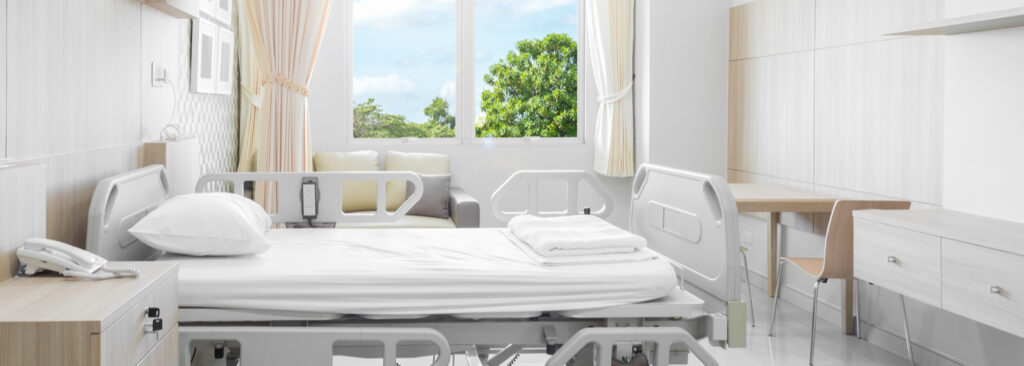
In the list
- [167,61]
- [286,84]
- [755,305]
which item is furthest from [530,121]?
[167,61]

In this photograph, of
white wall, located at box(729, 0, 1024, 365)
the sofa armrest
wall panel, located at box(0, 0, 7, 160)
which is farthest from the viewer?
the sofa armrest

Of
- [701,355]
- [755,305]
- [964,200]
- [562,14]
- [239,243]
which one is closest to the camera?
[701,355]

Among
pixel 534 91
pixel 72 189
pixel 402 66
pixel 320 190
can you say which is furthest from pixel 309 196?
pixel 534 91

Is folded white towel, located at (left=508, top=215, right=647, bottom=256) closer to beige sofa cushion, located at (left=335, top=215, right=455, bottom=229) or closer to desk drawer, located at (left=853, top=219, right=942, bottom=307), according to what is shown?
desk drawer, located at (left=853, top=219, right=942, bottom=307)

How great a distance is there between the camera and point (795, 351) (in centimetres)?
425

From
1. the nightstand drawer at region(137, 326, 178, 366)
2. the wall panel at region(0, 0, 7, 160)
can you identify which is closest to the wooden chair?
the nightstand drawer at region(137, 326, 178, 366)

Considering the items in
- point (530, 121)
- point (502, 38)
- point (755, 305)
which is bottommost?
point (755, 305)

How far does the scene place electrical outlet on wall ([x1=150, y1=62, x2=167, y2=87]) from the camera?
3816mm

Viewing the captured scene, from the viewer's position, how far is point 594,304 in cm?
265

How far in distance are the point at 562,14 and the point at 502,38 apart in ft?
1.64

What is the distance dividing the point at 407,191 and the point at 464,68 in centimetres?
116

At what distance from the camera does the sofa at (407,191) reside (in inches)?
211

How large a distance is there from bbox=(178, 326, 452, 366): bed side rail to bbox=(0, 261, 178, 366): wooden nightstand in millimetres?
149

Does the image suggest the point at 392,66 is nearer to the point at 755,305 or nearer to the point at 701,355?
the point at 755,305
